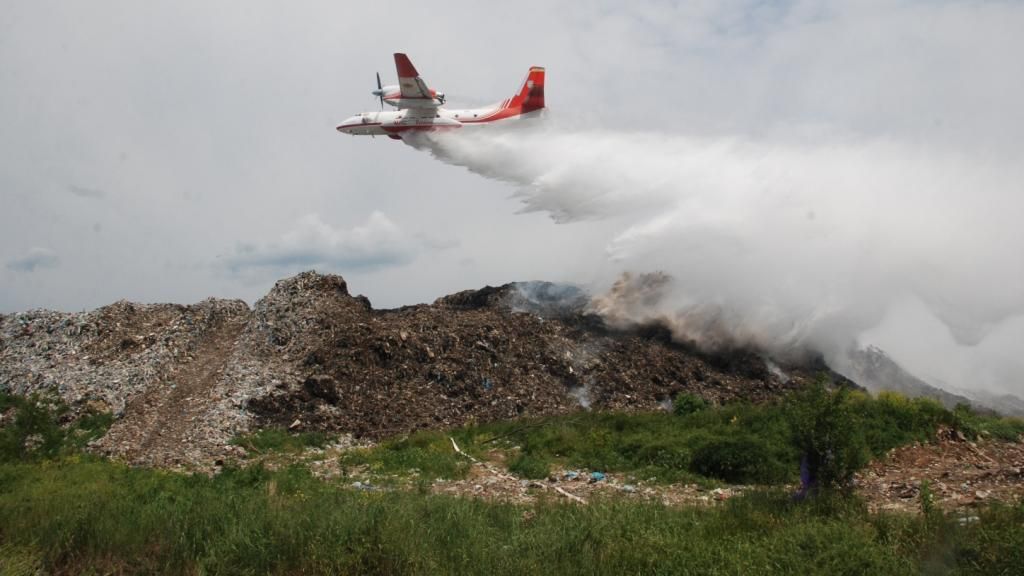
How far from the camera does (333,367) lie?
22.4 m

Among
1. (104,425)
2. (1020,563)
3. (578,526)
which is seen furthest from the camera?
(104,425)

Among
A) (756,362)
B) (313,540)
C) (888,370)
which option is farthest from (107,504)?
(888,370)

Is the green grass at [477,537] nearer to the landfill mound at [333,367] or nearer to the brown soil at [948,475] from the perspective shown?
the brown soil at [948,475]

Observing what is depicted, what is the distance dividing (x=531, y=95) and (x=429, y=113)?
159 inches

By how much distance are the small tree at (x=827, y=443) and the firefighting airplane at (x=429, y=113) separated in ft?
61.8

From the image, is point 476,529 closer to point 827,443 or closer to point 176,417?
point 827,443

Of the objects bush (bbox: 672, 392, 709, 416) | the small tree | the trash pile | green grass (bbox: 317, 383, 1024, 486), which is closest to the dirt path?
the trash pile

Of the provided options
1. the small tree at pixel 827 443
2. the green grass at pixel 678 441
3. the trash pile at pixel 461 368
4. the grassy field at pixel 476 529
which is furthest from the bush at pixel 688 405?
the small tree at pixel 827 443

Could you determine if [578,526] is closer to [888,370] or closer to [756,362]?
[756,362]

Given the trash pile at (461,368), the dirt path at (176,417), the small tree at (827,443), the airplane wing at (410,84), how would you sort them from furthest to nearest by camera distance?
the airplane wing at (410,84) → the trash pile at (461,368) → the dirt path at (176,417) → the small tree at (827,443)

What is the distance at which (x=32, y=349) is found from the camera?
2527cm

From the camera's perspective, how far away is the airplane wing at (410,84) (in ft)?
81.2

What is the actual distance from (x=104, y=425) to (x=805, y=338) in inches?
928

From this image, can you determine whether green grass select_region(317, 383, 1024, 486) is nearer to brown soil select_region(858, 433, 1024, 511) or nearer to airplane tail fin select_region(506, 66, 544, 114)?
brown soil select_region(858, 433, 1024, 511)
